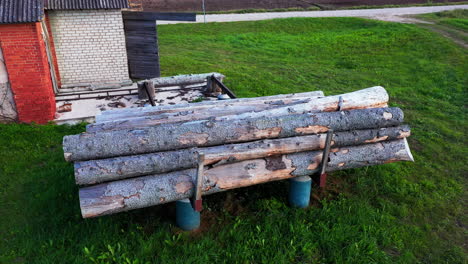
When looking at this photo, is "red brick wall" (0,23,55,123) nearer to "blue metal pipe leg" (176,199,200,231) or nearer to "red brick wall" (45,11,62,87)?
"red brick wall" (45,11,62,87)

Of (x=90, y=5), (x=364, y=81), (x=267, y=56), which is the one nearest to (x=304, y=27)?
(x=267, y=56)

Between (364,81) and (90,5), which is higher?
(90,5)

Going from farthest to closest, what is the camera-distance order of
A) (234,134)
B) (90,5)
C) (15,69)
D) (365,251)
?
(90,5) < (15,69) < (234,134) < (365,251)

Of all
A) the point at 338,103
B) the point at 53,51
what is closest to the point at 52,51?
the point at 53,51

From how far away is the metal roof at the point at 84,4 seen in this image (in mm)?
10477

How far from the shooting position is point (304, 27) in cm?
2367

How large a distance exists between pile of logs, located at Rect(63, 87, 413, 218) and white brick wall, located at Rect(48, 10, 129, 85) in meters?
5.85

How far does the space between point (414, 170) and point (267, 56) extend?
11501 mm

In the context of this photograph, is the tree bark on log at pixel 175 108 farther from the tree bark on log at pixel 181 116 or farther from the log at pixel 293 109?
the log at pixel 293 109

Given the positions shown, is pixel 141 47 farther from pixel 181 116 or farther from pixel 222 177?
pixel 222 177

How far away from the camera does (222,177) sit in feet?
16.6

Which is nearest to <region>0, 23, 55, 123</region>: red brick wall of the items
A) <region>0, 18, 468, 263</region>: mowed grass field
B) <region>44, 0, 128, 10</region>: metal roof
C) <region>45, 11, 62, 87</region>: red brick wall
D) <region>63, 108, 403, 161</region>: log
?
<region>0, 18, 468, 263</region>: mowed grass field

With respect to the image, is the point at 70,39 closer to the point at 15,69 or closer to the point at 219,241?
the point at 15,69

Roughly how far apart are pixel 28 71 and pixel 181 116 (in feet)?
15.4
